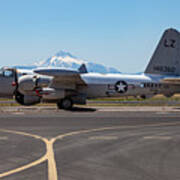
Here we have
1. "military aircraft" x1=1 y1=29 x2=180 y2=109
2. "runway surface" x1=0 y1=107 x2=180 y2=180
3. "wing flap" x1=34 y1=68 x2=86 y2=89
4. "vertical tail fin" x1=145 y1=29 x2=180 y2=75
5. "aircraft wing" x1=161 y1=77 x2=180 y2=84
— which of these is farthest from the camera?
"vertical tail fin" x1=145 y1=29 x2=180 y2=75

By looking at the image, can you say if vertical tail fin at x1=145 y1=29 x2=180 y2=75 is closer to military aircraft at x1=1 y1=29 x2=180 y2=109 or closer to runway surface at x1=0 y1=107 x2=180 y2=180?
military aircraft at x1=1 y1=29 x2=180 y2=109

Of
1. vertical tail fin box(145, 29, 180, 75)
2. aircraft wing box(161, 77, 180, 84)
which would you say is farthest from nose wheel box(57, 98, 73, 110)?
aircraft wing box(161, 77, 180, 84)

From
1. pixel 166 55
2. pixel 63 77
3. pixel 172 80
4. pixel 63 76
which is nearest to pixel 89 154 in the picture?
pixel 63 76

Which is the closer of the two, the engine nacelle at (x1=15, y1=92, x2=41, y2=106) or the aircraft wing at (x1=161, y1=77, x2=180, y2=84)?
the engine nacelle at (x1=15, y1=92, x2=41, y2=106)

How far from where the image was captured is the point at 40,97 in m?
28.8

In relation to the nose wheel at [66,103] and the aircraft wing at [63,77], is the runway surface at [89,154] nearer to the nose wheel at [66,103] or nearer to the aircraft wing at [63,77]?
the aircraft wing at [63,77]

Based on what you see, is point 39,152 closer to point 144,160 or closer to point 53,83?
point 144,160

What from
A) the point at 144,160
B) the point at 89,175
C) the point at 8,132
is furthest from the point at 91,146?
the point at 8,132

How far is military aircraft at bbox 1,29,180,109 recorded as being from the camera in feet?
92.0

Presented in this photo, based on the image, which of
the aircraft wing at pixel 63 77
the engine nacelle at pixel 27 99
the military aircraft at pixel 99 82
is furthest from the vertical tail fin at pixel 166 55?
the engine nacelle at pixel 27 99

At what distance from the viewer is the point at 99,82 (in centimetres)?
3030

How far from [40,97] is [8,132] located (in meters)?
14.5

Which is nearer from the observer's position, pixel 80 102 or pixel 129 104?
pixel 80 102

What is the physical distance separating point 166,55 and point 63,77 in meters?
11.8
